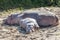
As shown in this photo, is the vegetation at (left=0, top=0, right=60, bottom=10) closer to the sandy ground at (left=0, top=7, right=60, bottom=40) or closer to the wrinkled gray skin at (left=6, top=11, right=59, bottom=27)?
the wrinkled gray skin at (left=6, top=11, right=59, bottom=27)

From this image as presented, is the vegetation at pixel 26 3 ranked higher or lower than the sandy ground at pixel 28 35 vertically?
higher

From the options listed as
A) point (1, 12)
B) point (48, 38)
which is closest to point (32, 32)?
point (48, 38)

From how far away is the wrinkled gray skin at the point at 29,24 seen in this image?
5324 millimetres

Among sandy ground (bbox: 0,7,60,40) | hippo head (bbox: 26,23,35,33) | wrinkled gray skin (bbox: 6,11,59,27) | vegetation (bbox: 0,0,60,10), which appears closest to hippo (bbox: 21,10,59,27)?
wrinkled gray skin (bbox: 6,11,59,27)

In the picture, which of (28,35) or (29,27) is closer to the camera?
(28,35)

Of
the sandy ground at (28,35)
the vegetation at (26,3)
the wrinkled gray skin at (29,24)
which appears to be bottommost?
the sandy ground at (28,35)

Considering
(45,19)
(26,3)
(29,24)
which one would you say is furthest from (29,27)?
(26,3)

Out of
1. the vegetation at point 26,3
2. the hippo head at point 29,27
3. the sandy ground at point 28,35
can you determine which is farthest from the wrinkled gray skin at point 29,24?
the vegetation at point 26,3

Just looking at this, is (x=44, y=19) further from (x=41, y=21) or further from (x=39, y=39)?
(x=39, y=39)

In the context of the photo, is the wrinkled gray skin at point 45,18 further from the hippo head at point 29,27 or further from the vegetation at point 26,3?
Answer: the vegetation at point 26,3

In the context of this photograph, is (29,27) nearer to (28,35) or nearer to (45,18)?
(28,35)

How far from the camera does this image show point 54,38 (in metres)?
4.97

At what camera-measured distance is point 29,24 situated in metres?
5.45

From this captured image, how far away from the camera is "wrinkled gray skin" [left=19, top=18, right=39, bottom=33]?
210 inches
